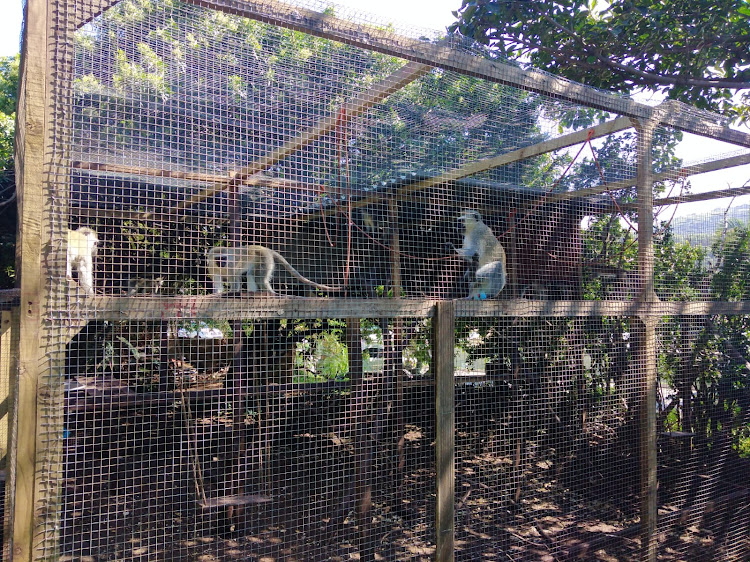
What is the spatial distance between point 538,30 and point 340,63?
3.51 m

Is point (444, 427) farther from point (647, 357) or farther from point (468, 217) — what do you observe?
point (468, 217)

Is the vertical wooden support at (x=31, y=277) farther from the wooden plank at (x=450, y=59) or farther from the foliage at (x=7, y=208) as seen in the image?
the foliage at (x=7, y=208)

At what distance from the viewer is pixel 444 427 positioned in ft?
7.90

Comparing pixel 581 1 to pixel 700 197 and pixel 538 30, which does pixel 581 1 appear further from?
pixel 700 197

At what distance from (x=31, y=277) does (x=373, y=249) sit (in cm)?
187

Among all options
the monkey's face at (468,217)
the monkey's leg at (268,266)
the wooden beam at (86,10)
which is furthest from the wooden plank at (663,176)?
the wooden beam at (86,10)

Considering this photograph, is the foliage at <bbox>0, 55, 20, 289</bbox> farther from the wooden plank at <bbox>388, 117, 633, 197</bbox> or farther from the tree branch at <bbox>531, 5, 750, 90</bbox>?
the tree branch at <bbox>531, 5, 750, 90</bbox>

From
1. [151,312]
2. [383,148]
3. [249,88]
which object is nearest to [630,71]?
[383,148]

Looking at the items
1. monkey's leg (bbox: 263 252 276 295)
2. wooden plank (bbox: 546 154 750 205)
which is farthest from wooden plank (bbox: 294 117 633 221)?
monkey's leg (bbox: 263 252 276 295)

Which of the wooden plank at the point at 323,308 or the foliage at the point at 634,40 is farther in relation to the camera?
the foliage at the point at 634,40

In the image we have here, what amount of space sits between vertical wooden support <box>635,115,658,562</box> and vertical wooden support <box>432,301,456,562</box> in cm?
135

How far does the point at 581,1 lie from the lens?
5.09 metres

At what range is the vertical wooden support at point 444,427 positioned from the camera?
233 cm

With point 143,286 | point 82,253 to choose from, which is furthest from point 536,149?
point 82,253
